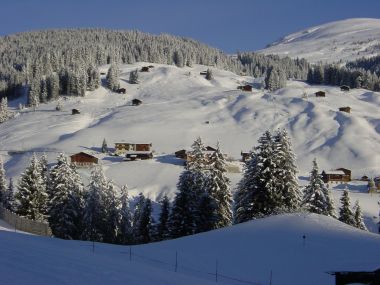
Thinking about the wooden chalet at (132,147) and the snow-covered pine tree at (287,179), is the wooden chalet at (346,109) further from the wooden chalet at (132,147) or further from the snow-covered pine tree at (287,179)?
the snow-covered pine tree at (287,179)

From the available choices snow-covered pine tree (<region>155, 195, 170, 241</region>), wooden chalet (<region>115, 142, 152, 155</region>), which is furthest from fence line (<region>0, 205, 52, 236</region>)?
wooden chalet (<region>115, 142, 152, 155</region>)

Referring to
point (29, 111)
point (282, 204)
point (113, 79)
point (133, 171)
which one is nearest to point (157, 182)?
point (133, 171)

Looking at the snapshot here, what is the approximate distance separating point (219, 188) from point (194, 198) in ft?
7.40

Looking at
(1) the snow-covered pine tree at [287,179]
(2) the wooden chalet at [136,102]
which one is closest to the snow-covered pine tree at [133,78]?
(2) the wooden chalet at [136,102]

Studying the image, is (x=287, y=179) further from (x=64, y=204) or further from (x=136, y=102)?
(x=136, y=102)

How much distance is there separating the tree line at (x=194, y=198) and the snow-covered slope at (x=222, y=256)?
8013mm

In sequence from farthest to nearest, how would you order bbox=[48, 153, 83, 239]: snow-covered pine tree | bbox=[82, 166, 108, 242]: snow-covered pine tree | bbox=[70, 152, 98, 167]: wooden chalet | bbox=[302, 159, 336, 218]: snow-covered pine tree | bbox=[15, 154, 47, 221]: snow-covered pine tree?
bbox=[70, 152, 98, 167]: wooden chalet < bbox=[82, 166, 108, 242]: snow-covered pine tree < bbox=[302, 159, 336, 218]: snow-covered pine tree < bbox=[48, 153, 83, 239]: snow-covered pine tree < bbox=[15, 154, 47, 221]: snow-covered pine tree

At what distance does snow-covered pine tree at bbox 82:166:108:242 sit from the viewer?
49938 millimetres

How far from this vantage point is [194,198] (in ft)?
151

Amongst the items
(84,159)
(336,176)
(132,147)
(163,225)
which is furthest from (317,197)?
(132,147)

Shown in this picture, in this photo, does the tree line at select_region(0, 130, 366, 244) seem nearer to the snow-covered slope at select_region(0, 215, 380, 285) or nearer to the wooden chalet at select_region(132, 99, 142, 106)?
the snow-covered slope at select_region(0, 215, 380, 285)

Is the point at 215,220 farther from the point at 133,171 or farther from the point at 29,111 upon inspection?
the point at 29,111

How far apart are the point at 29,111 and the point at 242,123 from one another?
61482 mm

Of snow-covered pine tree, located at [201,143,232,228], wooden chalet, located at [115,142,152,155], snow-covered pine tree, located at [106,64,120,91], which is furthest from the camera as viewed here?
snow-covered pine tree, located at [106,64,120,91]
